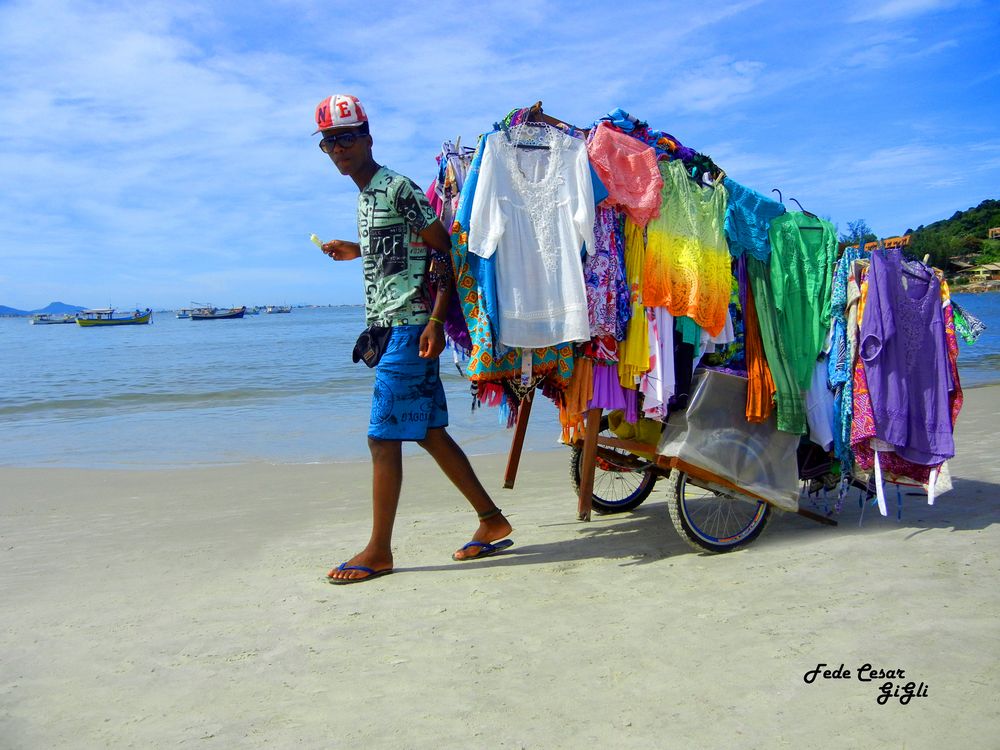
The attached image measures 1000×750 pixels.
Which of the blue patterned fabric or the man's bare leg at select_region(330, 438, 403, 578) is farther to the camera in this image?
the blue patterned fabric

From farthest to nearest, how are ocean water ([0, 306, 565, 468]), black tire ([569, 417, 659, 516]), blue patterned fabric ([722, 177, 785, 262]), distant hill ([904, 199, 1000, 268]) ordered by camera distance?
distant hill ([904, 199, 1000, 268])
ocean water ([0, 306, 565, 468])
black tire ([569, 417, 659, 516])
blue patterned fabric ([722, 177, 785, 262])

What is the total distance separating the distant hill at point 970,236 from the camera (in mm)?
59500

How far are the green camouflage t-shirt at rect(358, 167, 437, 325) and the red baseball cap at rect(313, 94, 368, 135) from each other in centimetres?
28

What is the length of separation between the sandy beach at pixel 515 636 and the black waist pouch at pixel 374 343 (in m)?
1.14

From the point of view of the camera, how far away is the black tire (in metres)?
4.92

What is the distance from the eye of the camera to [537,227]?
409 centimetres

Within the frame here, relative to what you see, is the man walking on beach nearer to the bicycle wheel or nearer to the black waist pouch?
the black waist pouch

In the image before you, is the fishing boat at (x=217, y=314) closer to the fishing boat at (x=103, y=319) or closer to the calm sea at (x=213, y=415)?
the fishing boat at (x=103, y=319)

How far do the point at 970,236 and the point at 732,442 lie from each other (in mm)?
69946

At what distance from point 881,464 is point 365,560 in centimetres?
294

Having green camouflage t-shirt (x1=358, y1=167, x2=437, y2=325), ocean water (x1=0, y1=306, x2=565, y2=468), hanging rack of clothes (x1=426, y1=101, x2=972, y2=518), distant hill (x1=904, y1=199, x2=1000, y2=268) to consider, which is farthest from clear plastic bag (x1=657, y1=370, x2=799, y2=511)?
distant hill (x1=904, y1=199, x2=1000, y2=268)

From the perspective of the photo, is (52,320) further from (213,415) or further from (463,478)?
(463,478)

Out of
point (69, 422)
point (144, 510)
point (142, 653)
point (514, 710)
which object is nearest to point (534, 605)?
point (514, 710)

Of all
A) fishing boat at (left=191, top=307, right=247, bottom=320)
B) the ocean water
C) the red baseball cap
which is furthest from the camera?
fishing boat at (left=191, top=307, right=247, bottom=320)
